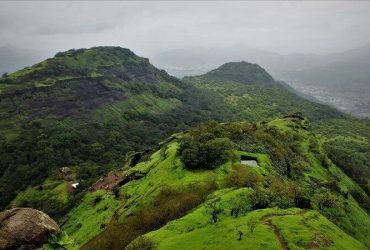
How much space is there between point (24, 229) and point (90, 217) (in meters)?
49.9

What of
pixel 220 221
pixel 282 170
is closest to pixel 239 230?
pixel 220 221

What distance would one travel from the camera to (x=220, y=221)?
1834 inches

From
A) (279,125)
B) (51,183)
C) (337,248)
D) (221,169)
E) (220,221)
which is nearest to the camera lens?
(337,248)

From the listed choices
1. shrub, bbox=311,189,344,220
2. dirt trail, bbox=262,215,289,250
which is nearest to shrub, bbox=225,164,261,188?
shrub, bbox=311,189,344,220

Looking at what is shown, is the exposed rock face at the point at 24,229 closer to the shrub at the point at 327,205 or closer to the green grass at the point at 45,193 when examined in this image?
the shrub at the point at 327,205

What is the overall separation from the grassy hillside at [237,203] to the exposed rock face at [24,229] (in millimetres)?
9050

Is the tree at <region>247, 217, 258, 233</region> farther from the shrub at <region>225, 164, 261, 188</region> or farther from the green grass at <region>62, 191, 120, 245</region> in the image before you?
the green grass at <region>62, 191, 120, 245</region>

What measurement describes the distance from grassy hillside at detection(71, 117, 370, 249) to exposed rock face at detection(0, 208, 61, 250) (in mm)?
9050

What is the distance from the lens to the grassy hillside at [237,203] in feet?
135

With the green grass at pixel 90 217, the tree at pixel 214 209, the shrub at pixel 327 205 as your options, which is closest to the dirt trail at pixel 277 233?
the tree at pixel 214 209

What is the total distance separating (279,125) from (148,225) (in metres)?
80.2

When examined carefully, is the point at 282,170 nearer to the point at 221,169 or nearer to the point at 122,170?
the point at 221,169

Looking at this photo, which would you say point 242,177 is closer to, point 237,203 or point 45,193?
point 237,203

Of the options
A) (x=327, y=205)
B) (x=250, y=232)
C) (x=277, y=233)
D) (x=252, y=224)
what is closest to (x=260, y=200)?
(x=252, y=224)
